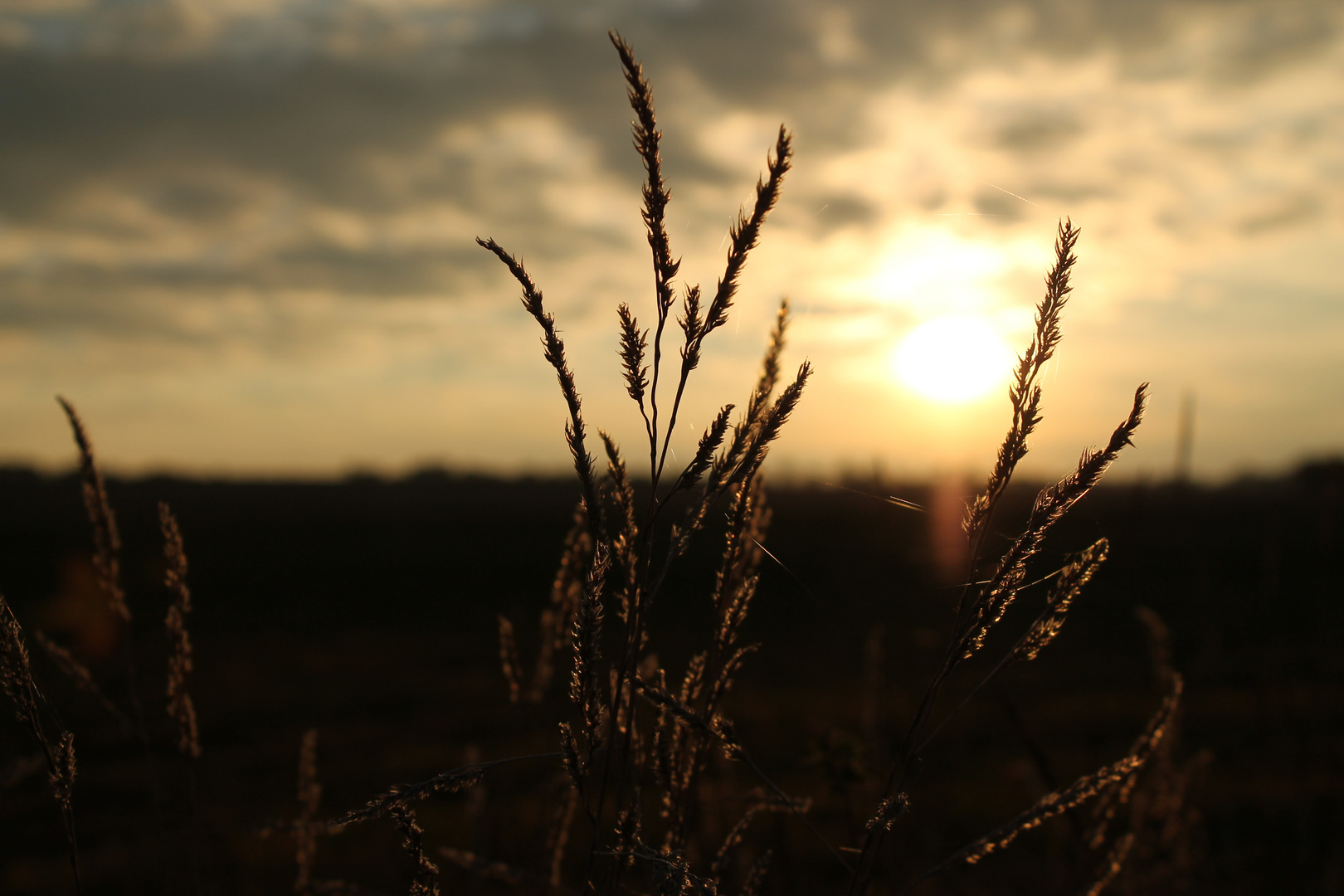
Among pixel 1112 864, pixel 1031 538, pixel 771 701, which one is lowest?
pixel 771 701

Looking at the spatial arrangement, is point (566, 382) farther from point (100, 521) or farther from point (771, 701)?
point (771, 701)

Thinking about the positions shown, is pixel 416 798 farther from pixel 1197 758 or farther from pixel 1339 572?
pixel 1339 572

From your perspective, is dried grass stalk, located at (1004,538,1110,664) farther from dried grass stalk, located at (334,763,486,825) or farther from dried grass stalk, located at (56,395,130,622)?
dried grass stalk, located at (56,395,130,622)

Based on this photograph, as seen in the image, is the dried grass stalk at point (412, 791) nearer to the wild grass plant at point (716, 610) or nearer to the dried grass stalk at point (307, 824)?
the wild grass plant at point (716, 610)

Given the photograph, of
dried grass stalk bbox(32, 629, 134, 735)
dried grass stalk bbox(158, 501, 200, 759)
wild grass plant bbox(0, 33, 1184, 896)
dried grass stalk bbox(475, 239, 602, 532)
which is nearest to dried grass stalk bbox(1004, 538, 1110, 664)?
wild grass plant bbox(0, 33, 1184, 896)

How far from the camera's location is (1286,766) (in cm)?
896

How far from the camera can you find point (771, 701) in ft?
46.0

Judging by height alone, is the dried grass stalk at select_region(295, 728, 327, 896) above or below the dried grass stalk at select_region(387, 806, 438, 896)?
below

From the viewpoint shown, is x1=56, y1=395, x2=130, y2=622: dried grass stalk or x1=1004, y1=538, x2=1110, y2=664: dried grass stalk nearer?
x1=1004, y1=538, x2=1110, y2=664: dried grass stalk

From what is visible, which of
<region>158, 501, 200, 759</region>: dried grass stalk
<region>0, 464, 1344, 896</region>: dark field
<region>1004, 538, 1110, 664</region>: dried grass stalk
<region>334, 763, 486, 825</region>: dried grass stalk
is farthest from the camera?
<region>0, 464, 1344, 896</region>: dark field

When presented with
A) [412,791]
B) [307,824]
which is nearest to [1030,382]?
[412,791]

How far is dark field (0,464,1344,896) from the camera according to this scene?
8.93ft

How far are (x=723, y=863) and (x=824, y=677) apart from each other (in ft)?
50.7

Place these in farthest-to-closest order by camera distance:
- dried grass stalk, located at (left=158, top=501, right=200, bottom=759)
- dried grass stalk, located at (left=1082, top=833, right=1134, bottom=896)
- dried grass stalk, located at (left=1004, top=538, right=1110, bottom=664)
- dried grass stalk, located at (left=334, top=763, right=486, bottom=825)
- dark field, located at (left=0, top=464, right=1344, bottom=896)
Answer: dark field, located at (left=0, top=464, right=1344, bottom=896)
dried grass stalk, located at (left=158, top=501, right=200, bottom=759)
dried grass stalk, located at (left=1082, top=833, right=1134, bottom=896)
dried grass stalk, located at (left=1004, top=538, right=1110, bottom=664)
dried grass stalk, located at (left=334, top=763, right=486, bottom=825)
